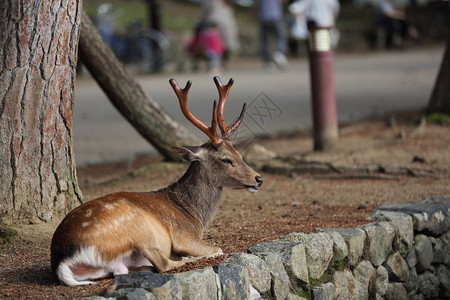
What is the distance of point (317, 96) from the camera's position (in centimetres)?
848

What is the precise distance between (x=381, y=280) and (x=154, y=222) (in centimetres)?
204

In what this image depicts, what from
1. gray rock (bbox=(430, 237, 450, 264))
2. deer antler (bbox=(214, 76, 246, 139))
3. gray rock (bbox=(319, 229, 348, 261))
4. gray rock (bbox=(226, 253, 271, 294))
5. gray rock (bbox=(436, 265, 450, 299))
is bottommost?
gray rock (bbox=(436, 265, 450, 299))

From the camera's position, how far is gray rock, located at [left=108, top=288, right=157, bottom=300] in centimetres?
364

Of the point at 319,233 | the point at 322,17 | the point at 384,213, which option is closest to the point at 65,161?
the point at 319,233

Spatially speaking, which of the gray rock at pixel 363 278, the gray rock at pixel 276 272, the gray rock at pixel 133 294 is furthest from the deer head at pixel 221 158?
the gray rock at pixel 133 294

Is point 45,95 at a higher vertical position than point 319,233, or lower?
higher

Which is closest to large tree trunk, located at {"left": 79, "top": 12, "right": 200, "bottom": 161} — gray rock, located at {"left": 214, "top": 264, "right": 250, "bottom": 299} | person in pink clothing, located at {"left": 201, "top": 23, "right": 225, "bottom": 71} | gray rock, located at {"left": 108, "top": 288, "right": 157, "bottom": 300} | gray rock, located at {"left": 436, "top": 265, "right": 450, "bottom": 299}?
gray rock, located at {"left": 436, "top": 265, "right": 450, "bottom": 299}

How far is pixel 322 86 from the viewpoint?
27.7 feet

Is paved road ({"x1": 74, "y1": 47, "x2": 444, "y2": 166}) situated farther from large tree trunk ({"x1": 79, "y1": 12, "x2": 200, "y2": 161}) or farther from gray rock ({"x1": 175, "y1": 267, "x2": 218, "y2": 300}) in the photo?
gray rock ({"x1": 175, "y1": 267, "x2": 218, "y2": 300})

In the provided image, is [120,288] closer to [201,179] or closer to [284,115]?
[201,179]

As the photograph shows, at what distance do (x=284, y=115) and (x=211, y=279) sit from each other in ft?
26.1

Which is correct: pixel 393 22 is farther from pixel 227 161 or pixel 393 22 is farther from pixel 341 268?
pixel 227 161

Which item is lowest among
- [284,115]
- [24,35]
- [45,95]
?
[284,115]

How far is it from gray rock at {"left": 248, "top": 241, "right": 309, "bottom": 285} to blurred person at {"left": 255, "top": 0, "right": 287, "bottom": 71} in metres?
14.2
